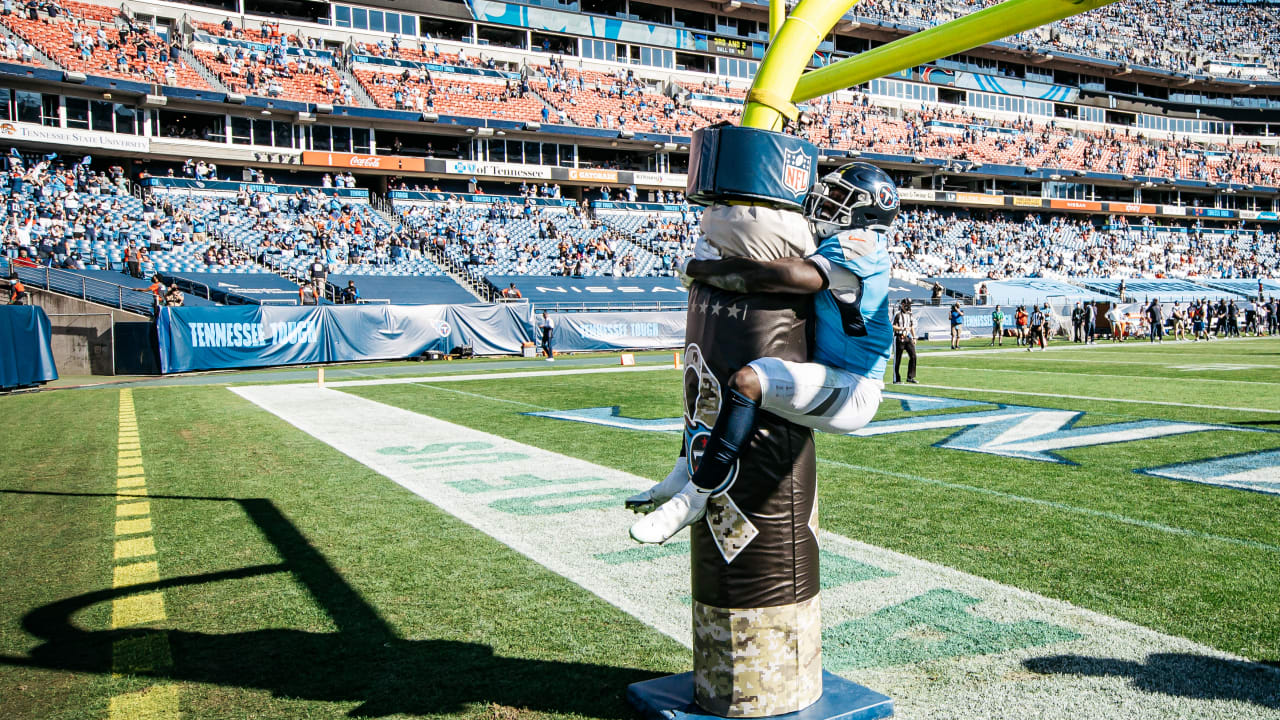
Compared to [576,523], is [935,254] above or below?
above

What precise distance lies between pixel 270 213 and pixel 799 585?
35238 mm

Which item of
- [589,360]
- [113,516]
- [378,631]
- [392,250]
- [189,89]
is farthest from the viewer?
[189,89]

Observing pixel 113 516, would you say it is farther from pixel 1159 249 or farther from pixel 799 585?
pixel 1159 249

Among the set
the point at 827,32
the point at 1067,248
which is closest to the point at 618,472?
the point at 827,32

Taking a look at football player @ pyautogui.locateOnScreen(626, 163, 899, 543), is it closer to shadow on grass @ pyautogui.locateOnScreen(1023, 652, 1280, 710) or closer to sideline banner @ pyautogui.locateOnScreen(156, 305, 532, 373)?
shadow on grass @ pyautogui.locateOnScreen(1023, 652, 1280, 710)

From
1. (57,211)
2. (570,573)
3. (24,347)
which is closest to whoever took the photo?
(570,573)

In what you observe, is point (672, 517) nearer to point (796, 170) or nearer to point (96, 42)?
point (796, 170)

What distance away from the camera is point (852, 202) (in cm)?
311

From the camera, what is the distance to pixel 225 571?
4945 millimetres

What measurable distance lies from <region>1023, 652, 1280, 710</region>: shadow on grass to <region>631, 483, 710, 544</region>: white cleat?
5.04ft

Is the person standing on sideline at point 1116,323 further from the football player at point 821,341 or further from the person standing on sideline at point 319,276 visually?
the football player at point 821,341

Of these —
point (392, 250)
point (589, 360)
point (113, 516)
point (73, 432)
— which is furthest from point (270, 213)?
point (113, 516)

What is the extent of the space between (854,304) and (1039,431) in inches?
285

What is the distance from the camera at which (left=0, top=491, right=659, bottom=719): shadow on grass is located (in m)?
3.22
